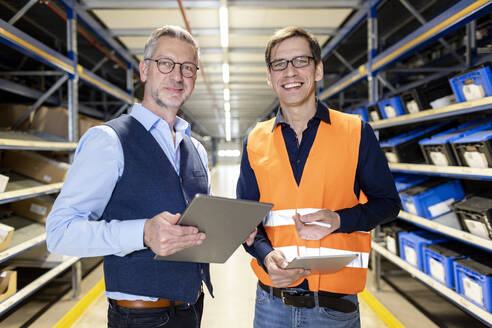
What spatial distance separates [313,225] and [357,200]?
335mm

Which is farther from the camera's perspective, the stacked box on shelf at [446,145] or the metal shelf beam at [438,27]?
the stacked box on shelf at [446,145]

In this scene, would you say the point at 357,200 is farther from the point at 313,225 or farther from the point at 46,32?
the point at 46,32

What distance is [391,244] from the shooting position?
3.80 metres

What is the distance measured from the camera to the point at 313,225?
1509mm

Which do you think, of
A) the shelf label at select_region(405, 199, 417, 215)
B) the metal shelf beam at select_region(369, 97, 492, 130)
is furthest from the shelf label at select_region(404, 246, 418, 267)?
the metal shelf beam at select_region(369, 97, 492, 130)

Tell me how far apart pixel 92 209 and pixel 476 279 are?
2686mm

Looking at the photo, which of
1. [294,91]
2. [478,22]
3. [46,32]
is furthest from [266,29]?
[294,91]

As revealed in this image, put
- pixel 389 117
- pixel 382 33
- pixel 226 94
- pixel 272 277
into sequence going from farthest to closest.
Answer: pixel 226 94 < pixel 382 33 < pixel 389 117 < pixel 272 277

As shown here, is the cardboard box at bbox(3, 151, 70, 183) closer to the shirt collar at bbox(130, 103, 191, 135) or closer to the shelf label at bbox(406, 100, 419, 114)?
the shirt collar at bbox(130, 103, 191, 135)

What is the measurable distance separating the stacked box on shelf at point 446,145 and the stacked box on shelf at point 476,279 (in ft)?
2.67

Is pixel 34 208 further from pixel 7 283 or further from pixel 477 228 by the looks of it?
pixel 477 228

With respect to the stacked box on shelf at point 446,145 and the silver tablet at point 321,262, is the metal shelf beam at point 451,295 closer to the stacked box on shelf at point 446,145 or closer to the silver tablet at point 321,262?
the stacked box on shelf at point 446,145

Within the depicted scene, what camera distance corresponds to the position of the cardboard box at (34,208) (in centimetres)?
Answer: 379

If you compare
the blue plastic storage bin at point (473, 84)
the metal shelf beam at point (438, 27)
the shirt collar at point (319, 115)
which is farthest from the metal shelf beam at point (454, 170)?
the shirt collar at point (319, 115)
